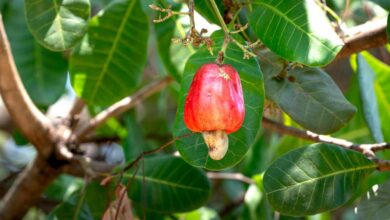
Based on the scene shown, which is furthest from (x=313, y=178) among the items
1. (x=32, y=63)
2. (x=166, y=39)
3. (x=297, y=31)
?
(x=32, y=63)

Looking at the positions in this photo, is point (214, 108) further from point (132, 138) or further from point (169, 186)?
point (132, 138)

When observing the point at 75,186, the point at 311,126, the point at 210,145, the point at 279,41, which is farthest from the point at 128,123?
the point at 210,145

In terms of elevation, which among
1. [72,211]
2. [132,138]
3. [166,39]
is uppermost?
[166,39]

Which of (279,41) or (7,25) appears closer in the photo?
(279,41)

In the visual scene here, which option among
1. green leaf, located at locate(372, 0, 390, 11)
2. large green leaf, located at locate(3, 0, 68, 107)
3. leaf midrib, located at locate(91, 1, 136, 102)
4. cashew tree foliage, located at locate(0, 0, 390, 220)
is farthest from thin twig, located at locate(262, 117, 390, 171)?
large green leaf, located at locate(3, 0, 68, 107)

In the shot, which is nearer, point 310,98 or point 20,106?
point 310,98

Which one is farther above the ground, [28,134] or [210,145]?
[210,145]

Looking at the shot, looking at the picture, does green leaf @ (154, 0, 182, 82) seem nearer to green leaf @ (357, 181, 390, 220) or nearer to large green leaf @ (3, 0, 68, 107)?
large green leaf @ (3, 0, 68, 107)

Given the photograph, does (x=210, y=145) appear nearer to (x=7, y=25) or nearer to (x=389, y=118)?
(x=7, y=25)
